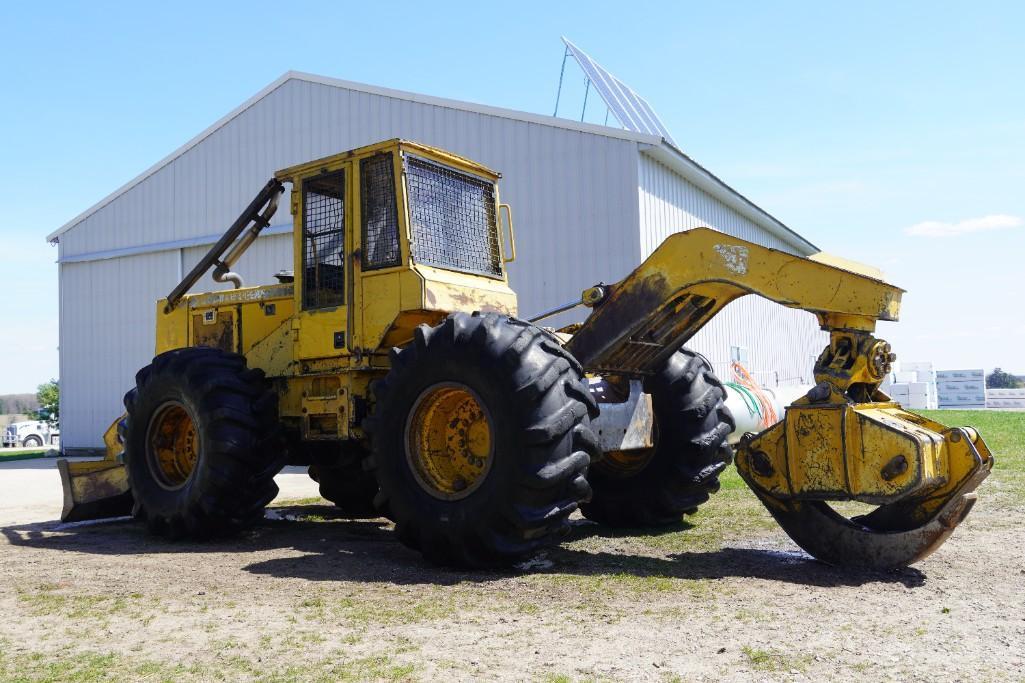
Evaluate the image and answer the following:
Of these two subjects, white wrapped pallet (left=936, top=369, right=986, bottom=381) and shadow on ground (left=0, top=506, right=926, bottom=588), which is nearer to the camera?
shadow on ground (left=0, top=506, right=926, bottom=588)

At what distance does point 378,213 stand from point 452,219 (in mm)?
689

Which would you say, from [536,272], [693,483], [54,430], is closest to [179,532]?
[693,483]

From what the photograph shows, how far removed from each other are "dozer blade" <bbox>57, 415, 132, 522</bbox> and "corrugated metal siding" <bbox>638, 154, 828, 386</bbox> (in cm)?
983

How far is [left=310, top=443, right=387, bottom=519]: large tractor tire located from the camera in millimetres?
9141

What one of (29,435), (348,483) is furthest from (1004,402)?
(348,483)

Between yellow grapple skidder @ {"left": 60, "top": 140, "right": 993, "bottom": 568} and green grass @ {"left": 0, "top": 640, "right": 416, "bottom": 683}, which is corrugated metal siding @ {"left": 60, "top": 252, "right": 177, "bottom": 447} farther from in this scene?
green grass @ {"left": 0, "top": 640, "right": 416, "bottom": 683}

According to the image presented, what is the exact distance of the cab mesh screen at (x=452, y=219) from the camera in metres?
7.87

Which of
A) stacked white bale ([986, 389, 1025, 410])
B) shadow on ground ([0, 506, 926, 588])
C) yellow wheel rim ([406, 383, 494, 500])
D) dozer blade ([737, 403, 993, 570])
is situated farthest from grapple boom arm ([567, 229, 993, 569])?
stacked white bale ([986, 389, 1025, 410])

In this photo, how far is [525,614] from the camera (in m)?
5.18

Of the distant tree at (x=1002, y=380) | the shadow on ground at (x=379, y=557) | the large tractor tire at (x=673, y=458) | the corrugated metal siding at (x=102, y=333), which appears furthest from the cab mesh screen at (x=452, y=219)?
the distant tree at (x=1002, y=380)

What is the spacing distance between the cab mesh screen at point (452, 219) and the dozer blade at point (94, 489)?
398 cm

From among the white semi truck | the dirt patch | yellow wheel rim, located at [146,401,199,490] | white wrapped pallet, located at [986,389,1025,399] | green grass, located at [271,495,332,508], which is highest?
yellow wheel rim, located at [146,401,199,490]

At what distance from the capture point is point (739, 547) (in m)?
7.25

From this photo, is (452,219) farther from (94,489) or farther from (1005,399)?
(1005,399)
